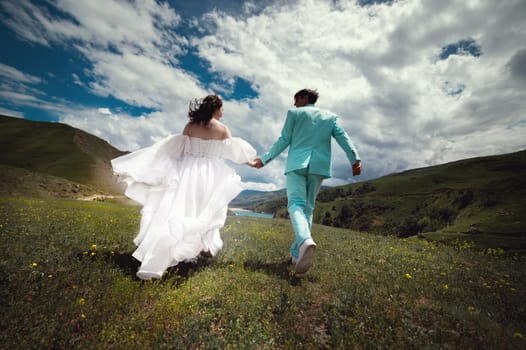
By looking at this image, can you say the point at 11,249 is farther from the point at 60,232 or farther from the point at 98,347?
the point at 98,347

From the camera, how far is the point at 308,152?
19.0 feet

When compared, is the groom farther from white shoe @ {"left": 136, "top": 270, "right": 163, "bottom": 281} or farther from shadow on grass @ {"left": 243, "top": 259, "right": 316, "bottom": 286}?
white shoe @ {"left": 136, "top": 270, "right": 163, "bottom": 281}

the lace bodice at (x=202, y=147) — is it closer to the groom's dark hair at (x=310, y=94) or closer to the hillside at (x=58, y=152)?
the groom's dark hair at (x=310, y=94)

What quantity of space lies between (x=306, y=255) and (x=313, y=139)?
2.73m

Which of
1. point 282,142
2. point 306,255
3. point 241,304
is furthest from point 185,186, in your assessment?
point 306,255

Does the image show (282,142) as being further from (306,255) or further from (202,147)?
(306,255)

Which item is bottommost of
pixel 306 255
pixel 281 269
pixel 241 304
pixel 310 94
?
pixel 241 304

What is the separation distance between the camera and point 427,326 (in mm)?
3611

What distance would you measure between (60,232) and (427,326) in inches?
348

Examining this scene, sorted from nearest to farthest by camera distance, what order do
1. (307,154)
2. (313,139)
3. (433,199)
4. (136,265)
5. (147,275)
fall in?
1. (147,275)
2. (136,265)
3. (307,154)
4. (313,139)
5. (433,199)

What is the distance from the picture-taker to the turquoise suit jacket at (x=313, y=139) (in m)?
5.74

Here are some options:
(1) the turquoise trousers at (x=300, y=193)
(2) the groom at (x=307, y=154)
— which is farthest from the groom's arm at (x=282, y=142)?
(1) the turquoise trousers at (x=300, y=193)

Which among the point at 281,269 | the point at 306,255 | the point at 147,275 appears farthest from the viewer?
the point at 281,269

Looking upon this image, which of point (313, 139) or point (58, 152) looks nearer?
point (313, 139)
